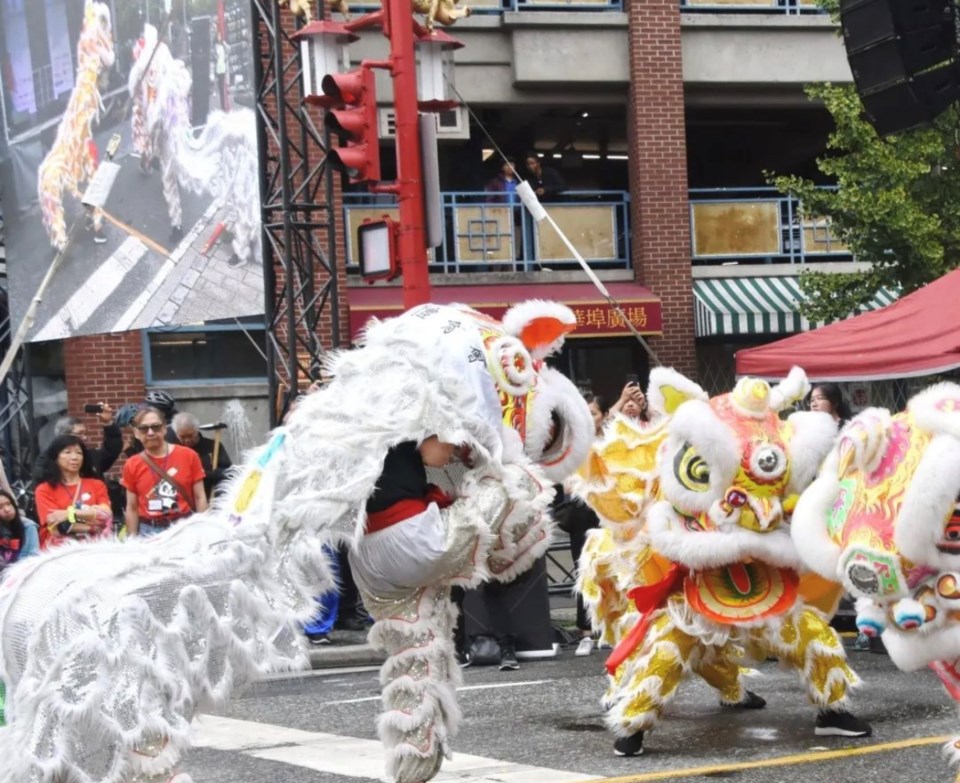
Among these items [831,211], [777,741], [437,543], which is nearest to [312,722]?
[777,741]

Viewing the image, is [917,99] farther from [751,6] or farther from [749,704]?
[751,6]

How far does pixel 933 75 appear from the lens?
9.62 meters

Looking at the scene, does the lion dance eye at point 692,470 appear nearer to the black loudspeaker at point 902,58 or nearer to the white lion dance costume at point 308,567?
the white lion dance costume at point 308,567

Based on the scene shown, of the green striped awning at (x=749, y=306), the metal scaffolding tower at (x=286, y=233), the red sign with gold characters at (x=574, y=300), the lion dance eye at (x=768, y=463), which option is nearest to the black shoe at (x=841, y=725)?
the lion dance eye at (x=768, y=463)

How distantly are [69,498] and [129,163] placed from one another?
6.68 meters

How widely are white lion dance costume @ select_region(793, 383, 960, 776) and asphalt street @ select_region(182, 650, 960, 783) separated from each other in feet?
4.73

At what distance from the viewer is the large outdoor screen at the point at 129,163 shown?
15641mm

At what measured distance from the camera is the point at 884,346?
11.0 metres

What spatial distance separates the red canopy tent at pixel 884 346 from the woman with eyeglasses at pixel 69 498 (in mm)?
4522

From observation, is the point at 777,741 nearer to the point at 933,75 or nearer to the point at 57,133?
the point at 933,75

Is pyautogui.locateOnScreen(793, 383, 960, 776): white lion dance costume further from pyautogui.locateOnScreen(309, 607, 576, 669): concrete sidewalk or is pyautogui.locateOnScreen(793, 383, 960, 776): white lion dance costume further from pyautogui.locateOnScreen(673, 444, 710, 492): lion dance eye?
pyautogui.locateOnScreen(309, 607, 576, 669): concrete sidewalk

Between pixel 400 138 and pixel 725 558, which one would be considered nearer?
pixel 725 558

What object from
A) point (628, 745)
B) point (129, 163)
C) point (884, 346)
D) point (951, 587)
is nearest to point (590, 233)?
point (129, 163)

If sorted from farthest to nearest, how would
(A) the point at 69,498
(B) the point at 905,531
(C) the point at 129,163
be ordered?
(C) the point at 129,163
(A) the point at 69,498
(B) the point at 905,531
